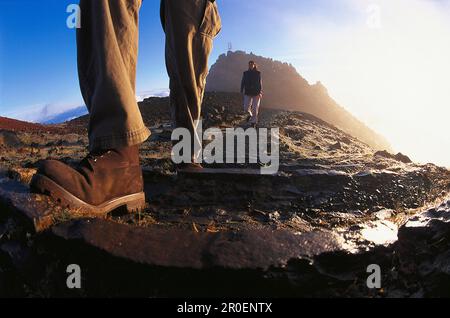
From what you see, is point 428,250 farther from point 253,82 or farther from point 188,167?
point 253,82

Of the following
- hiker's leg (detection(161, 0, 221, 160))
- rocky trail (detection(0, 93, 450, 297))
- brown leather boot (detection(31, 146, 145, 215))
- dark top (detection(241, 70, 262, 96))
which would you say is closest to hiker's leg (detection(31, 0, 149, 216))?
brown leather boot (detection(31, 146, 145, 215))

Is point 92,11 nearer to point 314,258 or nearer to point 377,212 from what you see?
point 314,258

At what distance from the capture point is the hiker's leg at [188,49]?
9.34 ft

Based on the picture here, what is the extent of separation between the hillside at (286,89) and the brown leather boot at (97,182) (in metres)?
31.8

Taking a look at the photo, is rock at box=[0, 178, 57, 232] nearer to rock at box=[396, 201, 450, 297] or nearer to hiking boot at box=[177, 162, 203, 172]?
rock at box=[396, 201, 450, 297]

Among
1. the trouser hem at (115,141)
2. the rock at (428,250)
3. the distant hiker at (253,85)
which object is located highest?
the distant hiker at (253,85)

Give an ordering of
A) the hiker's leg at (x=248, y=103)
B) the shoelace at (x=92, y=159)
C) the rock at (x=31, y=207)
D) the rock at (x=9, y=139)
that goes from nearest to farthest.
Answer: the rock at (x=31, y=207), the shoelace at (x=92, y=159), the rock at (x=9, y=139), the hiker's leg at (x=248, y=103)

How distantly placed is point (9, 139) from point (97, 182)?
287 inches

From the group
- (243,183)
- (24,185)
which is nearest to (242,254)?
(24,185)

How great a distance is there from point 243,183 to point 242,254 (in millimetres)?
1502

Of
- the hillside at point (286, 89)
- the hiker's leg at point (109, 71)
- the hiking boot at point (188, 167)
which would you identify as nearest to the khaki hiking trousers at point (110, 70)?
the hiker's leg at point (109, 71)

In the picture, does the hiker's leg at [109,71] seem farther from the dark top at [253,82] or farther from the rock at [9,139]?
the dark top at [253,82]

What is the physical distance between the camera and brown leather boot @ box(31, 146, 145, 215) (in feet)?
4.75

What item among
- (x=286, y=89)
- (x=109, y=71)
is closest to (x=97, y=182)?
(x=109, y=71)
